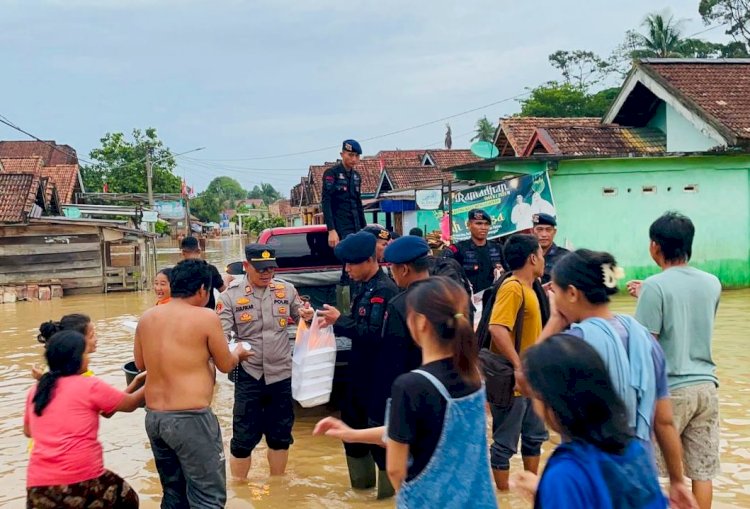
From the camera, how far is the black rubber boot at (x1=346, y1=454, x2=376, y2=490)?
17.7ft

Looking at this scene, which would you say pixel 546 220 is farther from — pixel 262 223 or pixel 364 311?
pixel 262 223

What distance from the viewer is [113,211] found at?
30.4 m

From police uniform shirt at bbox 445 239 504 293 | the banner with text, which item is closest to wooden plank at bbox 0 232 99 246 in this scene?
the banner with text

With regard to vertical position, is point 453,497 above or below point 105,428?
above

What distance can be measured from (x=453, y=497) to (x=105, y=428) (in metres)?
5.87

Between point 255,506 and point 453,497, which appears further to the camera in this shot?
point 255,506

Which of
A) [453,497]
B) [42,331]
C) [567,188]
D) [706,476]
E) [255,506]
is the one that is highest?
[567,188]

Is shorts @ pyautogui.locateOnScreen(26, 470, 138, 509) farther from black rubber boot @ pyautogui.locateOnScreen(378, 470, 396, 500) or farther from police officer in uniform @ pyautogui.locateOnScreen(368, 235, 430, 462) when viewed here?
black rubber boot @ pyautogui.locateOnScreen(378, 470, 396, 500)

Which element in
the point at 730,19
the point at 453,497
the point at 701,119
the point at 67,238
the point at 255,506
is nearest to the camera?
the point at 453,497

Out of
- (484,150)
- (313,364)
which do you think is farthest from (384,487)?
(484,150)

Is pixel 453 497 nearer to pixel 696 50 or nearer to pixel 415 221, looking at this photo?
pixel 415 221

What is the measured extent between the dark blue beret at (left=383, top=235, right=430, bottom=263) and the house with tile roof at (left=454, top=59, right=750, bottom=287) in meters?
11.7

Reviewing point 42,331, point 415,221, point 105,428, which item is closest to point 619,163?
point 415,221

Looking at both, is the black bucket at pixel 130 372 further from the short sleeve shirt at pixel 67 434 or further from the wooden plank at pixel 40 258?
the wooden plank at pixel 40 258
